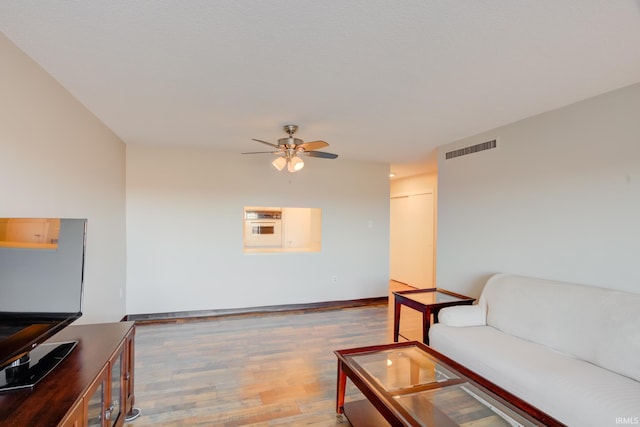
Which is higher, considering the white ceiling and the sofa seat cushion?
the white ceiling

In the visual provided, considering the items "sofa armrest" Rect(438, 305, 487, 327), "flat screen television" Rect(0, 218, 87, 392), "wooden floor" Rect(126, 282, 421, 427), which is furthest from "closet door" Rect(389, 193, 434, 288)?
"flat screen television" Rect(0, 218, 87, 392)

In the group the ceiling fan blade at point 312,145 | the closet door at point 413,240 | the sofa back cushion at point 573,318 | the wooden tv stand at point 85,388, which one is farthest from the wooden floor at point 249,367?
the ceiling fan blade at point 312,145

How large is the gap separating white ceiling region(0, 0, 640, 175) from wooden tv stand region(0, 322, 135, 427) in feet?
5.61

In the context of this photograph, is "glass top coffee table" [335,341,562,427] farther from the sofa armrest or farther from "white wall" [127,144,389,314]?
"white wall" [127,144,389,314]

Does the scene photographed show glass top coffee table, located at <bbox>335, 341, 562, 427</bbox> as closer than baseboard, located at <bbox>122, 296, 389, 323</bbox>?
Yes

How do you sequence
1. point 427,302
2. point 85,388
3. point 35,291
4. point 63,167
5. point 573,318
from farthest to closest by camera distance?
point 427,302 → point 63,167 → point 573,318 → point 35,291 → point 85,388

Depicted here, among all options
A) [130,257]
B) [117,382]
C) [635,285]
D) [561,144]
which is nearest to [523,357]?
[635,285]

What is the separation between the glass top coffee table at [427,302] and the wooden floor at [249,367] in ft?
1.92

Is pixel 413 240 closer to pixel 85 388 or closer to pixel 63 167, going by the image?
pixel 63 167

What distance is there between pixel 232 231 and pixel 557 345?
3735 mm

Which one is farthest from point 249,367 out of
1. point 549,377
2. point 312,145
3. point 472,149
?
point 472,149

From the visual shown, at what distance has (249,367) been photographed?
9.00 feet

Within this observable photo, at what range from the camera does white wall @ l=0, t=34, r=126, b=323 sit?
1696mm

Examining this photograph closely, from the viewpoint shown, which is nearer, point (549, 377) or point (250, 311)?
point (549, 377)
